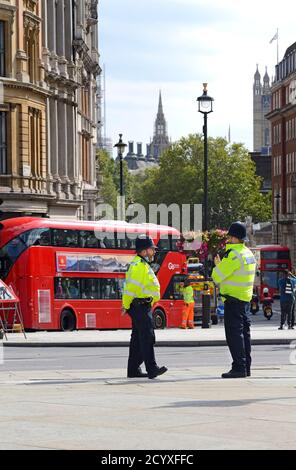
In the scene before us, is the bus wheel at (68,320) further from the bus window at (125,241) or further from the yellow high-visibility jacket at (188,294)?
the yellow high-visibility jacket at (188,294)

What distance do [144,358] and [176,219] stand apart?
406ft

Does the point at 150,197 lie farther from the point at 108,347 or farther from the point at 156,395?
the point at 156,395

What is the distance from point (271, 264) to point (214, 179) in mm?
66788

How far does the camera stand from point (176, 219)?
140750 millimetres

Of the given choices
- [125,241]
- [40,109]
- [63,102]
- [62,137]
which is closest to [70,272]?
[125,241]

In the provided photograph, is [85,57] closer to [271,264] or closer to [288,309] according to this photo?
[271,264]

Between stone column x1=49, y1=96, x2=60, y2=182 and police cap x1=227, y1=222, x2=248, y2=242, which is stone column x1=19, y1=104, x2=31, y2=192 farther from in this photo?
police cap x1=227, y1=222, x2=248, y2=242

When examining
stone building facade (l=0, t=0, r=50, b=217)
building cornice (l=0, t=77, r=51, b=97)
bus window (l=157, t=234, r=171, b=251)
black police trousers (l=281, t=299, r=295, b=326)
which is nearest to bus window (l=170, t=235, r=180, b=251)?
bus window (l=157, t=234, r=171, b=251)

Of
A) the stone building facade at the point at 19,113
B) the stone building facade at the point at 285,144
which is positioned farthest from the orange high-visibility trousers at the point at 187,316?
the stone building facade at the point at 285,144

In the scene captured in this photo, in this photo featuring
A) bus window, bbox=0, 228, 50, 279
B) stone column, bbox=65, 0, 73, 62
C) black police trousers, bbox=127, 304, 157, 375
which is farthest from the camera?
stone column, bbox=65, 0, 73, 62

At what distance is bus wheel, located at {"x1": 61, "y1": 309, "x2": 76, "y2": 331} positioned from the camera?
136 ft

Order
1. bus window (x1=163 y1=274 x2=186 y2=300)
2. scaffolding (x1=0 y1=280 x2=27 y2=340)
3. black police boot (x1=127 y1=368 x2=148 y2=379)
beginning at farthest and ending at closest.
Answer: bus window (x1=163 y1=274 x2=186 y2=300)
scaffolding (x1=0 y1=280 x2=27 y2=340)
black police boot (x1=127 y1=368 x2=148 y2=379)

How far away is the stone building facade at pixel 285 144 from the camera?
444 feet

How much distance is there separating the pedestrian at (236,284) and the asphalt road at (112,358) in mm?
3501
